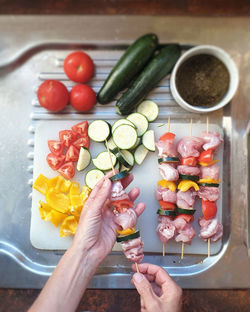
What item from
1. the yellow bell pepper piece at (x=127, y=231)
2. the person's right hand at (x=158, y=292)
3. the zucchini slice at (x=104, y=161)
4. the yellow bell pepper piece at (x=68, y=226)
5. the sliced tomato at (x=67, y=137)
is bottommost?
the person's right hand at (x=158, y=292)

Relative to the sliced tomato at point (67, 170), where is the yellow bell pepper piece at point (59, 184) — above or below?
below

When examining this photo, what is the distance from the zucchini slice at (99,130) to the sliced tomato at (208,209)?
840mm

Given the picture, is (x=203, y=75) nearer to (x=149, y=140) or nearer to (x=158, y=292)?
(x=149, y=140)

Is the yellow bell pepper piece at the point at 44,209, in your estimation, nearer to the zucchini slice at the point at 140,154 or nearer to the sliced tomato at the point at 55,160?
the sliced tomato at the point at 55,160

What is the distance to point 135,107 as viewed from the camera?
225cm

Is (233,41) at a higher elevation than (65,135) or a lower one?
higher

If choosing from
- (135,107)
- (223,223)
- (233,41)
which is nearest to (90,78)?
(135,107)

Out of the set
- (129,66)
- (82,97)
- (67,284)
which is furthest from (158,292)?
(129,66)

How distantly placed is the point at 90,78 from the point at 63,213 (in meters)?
1.02

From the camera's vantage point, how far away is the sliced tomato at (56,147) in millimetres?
2146

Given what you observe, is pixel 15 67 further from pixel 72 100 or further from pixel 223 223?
pixel 223 223

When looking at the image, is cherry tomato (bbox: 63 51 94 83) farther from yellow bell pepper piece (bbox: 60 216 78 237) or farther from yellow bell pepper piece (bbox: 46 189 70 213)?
yellow bell pepper piece (bbox: 60 216 78 237)

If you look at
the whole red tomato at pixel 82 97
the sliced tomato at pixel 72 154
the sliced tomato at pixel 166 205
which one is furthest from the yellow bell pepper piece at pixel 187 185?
the whole red tomato at pixel 82 97

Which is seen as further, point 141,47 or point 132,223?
point 141,47
